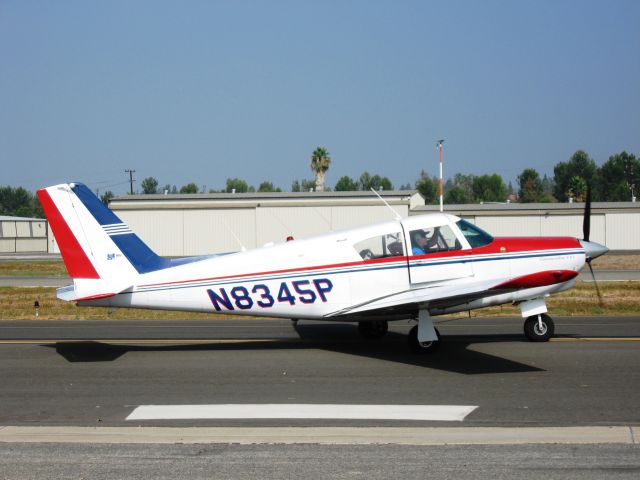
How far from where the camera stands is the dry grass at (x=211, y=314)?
1902cm

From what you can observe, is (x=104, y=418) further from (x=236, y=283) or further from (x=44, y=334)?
(x=44, y=334)

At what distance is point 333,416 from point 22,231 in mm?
108520

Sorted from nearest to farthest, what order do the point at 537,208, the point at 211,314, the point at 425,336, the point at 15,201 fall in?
1. the point at 425,336
2. the point at 211,314
3. the point at 537,208
4. the point at 15,201

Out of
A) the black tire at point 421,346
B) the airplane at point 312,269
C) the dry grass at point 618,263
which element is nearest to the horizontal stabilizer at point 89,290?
the airplane at point 312,269

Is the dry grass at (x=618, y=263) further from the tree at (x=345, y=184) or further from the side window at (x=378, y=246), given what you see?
the tree at (x=345, y=184)

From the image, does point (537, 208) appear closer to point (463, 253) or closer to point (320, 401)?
point (463, 253)

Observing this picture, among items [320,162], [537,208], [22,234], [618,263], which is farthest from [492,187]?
[618,263]

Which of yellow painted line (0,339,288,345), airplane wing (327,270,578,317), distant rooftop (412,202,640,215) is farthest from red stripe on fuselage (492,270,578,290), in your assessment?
distant rooftop (412,202,640,215)

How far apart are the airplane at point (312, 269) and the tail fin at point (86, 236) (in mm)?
16

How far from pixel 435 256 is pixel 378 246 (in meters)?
0.94

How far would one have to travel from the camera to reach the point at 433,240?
12.4 metres

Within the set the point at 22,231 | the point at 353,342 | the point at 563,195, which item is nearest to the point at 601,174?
the point at 563,195

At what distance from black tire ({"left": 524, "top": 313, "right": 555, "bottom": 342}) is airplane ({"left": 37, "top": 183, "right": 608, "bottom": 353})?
3.25 feet

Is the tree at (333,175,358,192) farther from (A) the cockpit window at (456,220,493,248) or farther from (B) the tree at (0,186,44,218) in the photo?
(A) the cockpit window at (456,220,493,248)
